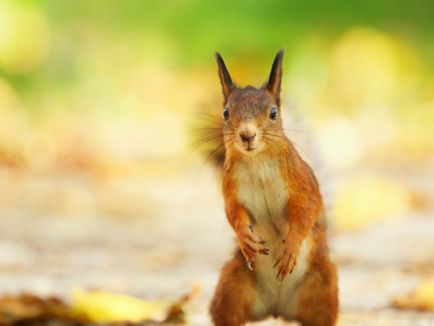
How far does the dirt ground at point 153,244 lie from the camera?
15.1 feet

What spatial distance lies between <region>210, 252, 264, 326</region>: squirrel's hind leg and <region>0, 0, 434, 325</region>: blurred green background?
1.58 metres

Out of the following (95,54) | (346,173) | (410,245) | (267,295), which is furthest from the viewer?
(95,54)

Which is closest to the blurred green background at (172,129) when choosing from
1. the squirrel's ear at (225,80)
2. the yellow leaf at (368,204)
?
the yellow leaf at (368,204)

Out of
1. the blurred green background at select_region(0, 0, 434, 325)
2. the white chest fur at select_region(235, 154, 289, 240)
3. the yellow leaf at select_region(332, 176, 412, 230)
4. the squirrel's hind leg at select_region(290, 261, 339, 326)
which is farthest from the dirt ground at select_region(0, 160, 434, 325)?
the white chest fur at select_region(235, 154, 289, 240)

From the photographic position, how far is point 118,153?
11.0m

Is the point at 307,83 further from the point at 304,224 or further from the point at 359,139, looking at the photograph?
the point at 304,224

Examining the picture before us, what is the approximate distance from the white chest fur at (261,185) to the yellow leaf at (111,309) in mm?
880

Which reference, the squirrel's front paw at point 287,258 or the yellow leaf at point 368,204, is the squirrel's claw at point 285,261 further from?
the yellow leaf at point 368,204

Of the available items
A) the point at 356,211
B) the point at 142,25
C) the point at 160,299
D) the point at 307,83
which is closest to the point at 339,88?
the point at 307,83

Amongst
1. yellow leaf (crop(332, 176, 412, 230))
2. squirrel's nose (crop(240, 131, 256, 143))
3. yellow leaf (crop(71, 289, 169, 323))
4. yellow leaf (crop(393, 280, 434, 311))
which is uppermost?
yellow leaf (crop(332, 176, 412, 230))

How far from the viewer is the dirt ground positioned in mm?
4598

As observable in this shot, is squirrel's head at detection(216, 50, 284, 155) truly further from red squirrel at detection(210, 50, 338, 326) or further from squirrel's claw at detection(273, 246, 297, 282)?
squirrel's claw at detection(273, 246, 297, 282)

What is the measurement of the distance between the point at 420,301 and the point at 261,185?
119 centimetres

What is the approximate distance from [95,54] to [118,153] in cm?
284
